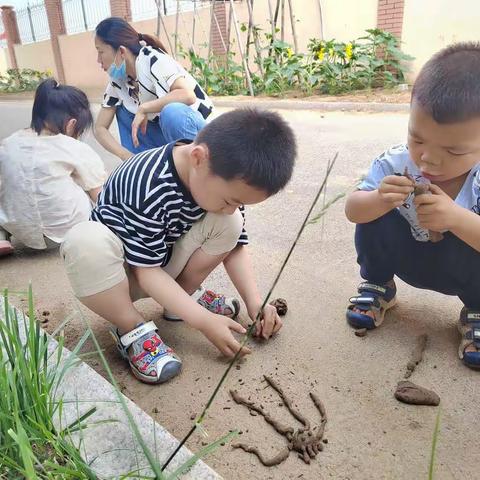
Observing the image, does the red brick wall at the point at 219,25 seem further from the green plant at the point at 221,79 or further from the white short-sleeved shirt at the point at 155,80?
the white short-sleeved shirt at the point at 155,80

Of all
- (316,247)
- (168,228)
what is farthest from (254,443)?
(316,247)

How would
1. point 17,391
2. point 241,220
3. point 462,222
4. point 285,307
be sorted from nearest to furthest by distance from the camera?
point 17,391 < point 462,222 < point 241,220 < point 285,307

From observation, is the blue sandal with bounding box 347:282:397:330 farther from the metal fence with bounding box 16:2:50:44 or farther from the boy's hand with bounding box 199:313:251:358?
the metal fence with bounding box 16:2:50:44

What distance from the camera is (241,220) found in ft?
5.48

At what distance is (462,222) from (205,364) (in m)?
0.85

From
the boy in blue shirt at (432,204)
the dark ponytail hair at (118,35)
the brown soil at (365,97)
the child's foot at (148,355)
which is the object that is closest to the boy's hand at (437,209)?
the boy in blue shirt at (432,204)

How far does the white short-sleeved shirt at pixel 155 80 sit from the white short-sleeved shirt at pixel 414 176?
4.74 feet

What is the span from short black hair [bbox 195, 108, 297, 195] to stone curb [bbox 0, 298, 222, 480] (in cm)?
61

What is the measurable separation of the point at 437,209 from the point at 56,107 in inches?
70.0

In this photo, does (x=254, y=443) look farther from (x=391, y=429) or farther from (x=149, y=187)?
(x=149, y=187)

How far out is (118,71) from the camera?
9.18 ft

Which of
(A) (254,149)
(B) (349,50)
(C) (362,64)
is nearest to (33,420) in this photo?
(A) (254,149)

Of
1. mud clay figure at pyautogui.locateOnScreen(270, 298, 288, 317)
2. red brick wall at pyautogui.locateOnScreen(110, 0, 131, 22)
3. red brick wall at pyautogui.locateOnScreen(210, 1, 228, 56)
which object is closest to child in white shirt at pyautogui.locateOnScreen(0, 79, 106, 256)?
mud clay figure at pyautogui.locateOnScreen(270, 298, 288, 317)

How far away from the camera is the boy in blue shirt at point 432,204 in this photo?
1.25 meters
